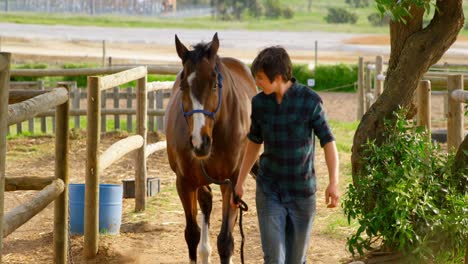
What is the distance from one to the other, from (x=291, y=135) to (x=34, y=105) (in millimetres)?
1400

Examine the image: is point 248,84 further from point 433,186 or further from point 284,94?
point 284,94

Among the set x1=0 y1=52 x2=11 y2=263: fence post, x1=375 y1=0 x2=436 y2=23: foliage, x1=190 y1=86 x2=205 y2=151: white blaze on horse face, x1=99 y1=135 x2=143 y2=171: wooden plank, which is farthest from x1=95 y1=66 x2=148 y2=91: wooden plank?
x1=0 y1=52 x2=11 y2=263: fence post

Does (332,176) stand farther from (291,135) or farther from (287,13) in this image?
(287,13)

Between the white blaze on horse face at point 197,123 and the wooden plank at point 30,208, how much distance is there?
910mm

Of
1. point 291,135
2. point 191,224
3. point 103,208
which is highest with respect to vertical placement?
point 291,135

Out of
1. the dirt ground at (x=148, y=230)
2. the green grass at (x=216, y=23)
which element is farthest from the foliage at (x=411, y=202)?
the green grass at (x=216, y=23)

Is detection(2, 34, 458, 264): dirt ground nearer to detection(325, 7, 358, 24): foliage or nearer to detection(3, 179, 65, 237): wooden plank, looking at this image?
detection(3, 179, 65, 237): wooden plank

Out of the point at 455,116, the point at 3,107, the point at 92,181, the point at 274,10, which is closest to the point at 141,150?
the point at 92,181

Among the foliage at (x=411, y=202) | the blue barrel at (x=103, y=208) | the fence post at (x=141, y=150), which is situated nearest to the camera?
the foliage at (x=411, y=202)

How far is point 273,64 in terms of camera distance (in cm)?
521

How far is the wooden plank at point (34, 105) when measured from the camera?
4.90 metres

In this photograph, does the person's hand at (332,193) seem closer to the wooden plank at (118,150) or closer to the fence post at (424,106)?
the wooden plank at (118,150)

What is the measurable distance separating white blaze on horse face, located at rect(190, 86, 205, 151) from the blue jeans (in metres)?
1.00

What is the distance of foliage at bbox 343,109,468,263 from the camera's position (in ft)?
21.3
